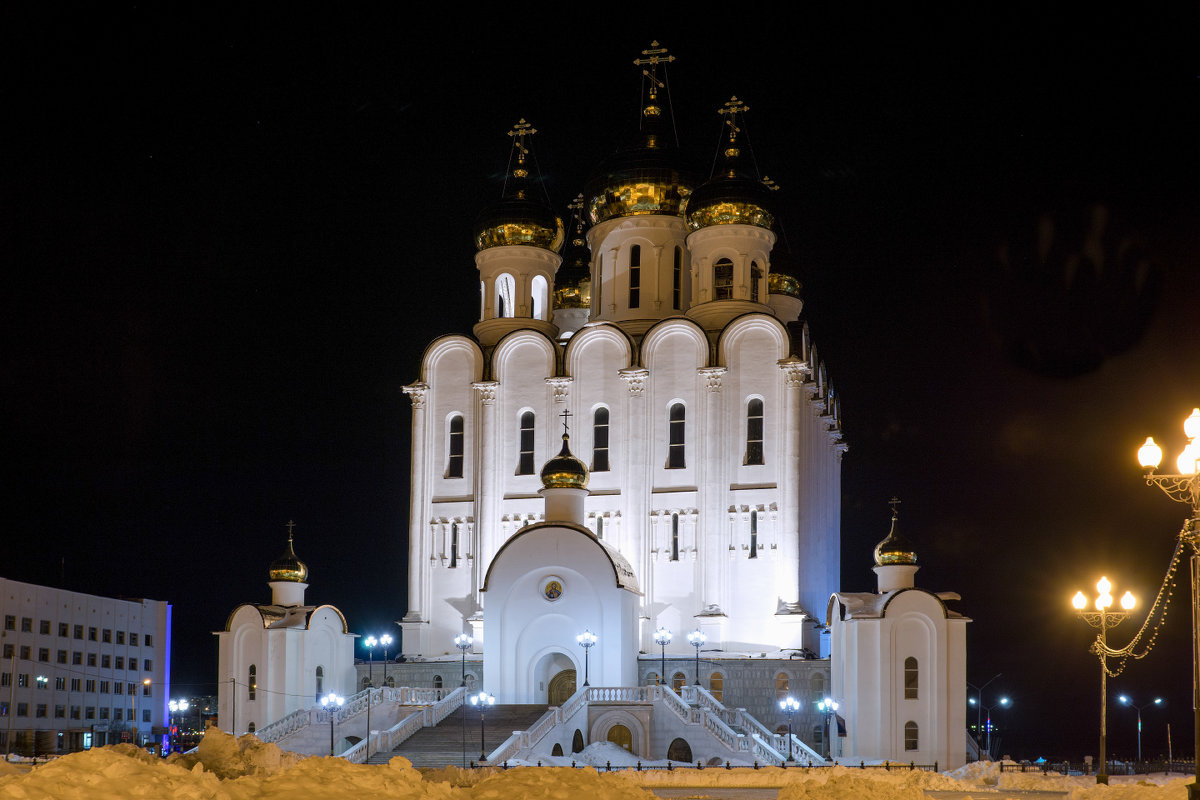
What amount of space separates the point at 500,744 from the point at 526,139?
71.6ft

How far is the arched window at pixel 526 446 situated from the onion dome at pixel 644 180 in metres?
6.70

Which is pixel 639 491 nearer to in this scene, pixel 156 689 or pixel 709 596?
pixel 709 596

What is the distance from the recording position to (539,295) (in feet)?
147

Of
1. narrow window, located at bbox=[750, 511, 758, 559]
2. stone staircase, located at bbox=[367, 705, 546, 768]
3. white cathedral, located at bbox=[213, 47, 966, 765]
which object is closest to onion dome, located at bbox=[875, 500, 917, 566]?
white cathedral, located at bbox=[213, 47, 966, 765]

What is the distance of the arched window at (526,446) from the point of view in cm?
4144

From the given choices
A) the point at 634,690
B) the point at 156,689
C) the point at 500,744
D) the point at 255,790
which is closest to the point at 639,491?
the point at 634,690

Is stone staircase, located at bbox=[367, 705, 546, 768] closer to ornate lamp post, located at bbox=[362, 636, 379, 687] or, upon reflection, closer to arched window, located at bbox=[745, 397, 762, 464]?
ornate lamp post, located at bbox=[362, 636, 379, 687]

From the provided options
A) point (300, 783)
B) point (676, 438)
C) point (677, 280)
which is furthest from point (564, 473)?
point (300, 783)

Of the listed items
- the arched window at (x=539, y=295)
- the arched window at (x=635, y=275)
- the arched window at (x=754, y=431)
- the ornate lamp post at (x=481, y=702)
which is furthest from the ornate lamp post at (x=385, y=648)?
the arched window at (x=635, y=275)

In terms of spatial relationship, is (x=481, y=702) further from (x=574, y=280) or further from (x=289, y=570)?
(x=574, y=280)

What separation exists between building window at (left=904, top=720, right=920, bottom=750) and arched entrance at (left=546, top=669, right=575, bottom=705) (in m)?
8.48

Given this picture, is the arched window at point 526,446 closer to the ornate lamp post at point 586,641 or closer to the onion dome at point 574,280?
the ornate lamp post at point 586,641

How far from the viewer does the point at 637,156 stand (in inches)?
1718

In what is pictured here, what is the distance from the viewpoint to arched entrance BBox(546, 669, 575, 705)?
36.9 meters
